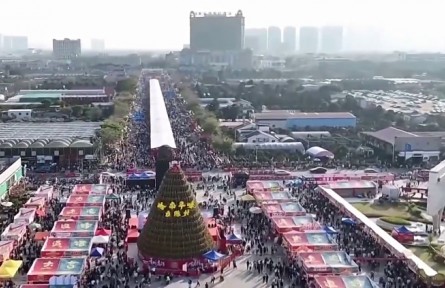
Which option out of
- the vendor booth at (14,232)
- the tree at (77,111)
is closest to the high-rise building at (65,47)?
the tree at (77,111)

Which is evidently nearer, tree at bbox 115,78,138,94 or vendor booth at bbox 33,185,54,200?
vendor booth at bbox 33,185,54,200

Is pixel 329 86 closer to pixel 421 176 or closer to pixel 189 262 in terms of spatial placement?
pixel 421 176

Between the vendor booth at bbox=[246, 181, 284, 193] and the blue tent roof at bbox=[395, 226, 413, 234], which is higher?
the vendor booth at bbox=[246, 181, 284, 193]

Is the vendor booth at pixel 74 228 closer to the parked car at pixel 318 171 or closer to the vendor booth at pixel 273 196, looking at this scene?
the vendor booth at pixel 273 196

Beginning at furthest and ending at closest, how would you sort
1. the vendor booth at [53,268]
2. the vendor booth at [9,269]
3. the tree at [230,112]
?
1. the tree at [230,112]
2. the vendor booth at [9,269]
3. the vendor booth at [53,268]

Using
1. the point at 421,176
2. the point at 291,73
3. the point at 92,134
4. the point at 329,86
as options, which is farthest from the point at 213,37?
the point at 421,176

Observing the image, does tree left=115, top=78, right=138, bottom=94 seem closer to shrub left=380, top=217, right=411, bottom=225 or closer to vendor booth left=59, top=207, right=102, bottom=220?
vendor booth left=59, top=207, right=102, bottom=220

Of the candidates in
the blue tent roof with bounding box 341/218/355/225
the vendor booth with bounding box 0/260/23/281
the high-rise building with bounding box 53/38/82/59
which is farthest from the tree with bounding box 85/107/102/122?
the high-rise building with bounding box 53/38/82/59
